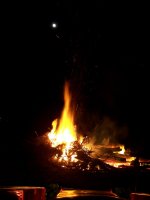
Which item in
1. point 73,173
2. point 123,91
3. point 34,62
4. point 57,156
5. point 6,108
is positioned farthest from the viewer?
point 123,91

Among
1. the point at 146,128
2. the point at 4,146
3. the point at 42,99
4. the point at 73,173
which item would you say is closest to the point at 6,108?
the point at 42,99

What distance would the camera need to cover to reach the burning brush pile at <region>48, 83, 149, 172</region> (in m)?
17.4

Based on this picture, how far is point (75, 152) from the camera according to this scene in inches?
722

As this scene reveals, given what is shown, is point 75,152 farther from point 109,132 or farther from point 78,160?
point 109,132

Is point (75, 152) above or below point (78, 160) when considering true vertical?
above

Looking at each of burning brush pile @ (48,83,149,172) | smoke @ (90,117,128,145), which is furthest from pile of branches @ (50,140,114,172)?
smoke @ (90,117,128,145)

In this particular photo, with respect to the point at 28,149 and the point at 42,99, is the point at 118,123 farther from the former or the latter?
the point at 28,149

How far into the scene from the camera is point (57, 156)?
59.5 ft

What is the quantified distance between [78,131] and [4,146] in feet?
18.0

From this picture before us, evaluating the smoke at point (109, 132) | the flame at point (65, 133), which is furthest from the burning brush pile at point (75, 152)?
the smoke at point (109, 132)

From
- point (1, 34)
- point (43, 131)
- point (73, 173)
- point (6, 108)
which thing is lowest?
point (73, 173)

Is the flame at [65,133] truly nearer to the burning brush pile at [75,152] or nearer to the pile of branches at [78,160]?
the burning brush pile at [75,152]

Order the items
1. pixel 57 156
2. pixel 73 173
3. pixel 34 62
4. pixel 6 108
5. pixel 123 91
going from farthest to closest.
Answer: pixel 123 91 → pixel 34 62 → pixel 6 108 → pixel 57 156 → pixel 73 173

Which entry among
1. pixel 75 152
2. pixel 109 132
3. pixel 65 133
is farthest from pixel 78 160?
pixel 109 132
